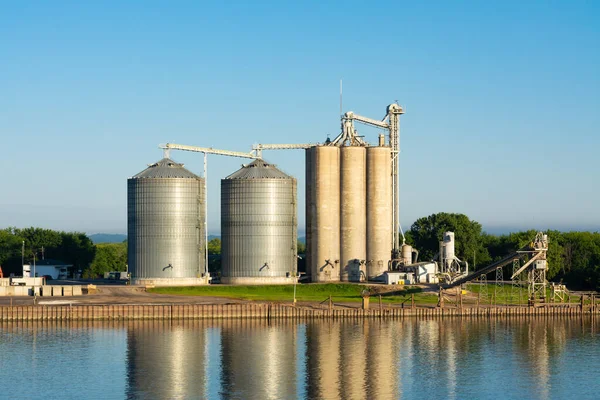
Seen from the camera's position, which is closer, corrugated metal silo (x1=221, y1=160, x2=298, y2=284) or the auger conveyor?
the auger conveyor

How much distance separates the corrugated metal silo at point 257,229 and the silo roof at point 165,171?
286 inches

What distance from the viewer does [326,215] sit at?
544ft

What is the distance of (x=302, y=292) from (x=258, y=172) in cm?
2231

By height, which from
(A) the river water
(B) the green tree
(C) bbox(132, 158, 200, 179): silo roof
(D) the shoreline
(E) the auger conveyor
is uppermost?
(C) bbox(132, 158, 200, 179): silo roof

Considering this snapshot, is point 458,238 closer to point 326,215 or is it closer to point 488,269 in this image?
point 326,215

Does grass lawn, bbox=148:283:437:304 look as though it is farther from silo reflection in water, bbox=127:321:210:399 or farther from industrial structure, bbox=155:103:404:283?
silo reflection in water, bbox=127:321:210:399

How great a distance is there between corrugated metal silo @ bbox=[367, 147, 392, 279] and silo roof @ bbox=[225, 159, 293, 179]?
1380 centimetres

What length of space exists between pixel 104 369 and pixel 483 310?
6353 cm

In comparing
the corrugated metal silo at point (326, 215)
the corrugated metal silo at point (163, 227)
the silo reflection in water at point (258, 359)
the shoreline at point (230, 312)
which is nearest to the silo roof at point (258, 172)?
the corrugated metal silo at point (326, 215)

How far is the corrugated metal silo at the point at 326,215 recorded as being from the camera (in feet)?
544

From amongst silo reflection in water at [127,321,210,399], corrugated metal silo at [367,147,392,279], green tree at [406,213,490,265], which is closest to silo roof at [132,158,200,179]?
corrugated metal silo at [367,147,392,279]

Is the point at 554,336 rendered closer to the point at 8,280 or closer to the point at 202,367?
the point at 202,367

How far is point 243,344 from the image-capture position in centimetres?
10962

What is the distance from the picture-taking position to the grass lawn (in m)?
150
